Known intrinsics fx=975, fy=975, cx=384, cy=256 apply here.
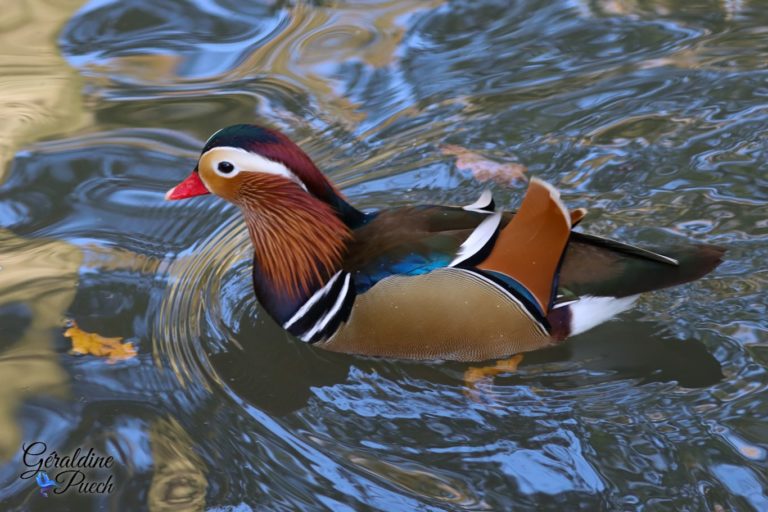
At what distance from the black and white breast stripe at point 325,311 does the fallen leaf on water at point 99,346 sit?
0.69 meters

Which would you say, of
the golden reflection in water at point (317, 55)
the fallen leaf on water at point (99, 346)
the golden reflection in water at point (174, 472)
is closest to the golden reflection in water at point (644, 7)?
the golden reflection in water at point (317, 55)

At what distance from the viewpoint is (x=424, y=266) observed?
375 centimetres

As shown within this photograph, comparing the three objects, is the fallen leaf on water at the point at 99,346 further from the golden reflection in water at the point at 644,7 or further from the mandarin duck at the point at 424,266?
the golden reflection in water at the point at 644,7

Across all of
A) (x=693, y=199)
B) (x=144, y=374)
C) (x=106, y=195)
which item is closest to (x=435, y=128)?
(x=693, y=199)

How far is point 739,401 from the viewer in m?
3.62

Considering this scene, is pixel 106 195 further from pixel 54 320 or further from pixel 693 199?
pixel 693 199

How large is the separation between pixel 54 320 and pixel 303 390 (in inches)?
47.5

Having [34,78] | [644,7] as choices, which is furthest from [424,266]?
[34,78]

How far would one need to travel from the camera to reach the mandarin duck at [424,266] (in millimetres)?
3762

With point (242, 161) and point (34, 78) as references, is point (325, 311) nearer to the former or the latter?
point (242, 161)

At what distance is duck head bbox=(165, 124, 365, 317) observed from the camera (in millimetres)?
3908

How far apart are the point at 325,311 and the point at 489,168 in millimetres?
1444

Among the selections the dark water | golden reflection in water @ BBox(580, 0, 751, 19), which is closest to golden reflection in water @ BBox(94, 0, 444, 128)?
the dark water

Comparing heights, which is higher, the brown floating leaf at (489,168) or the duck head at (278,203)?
the duck head at (278,203)
